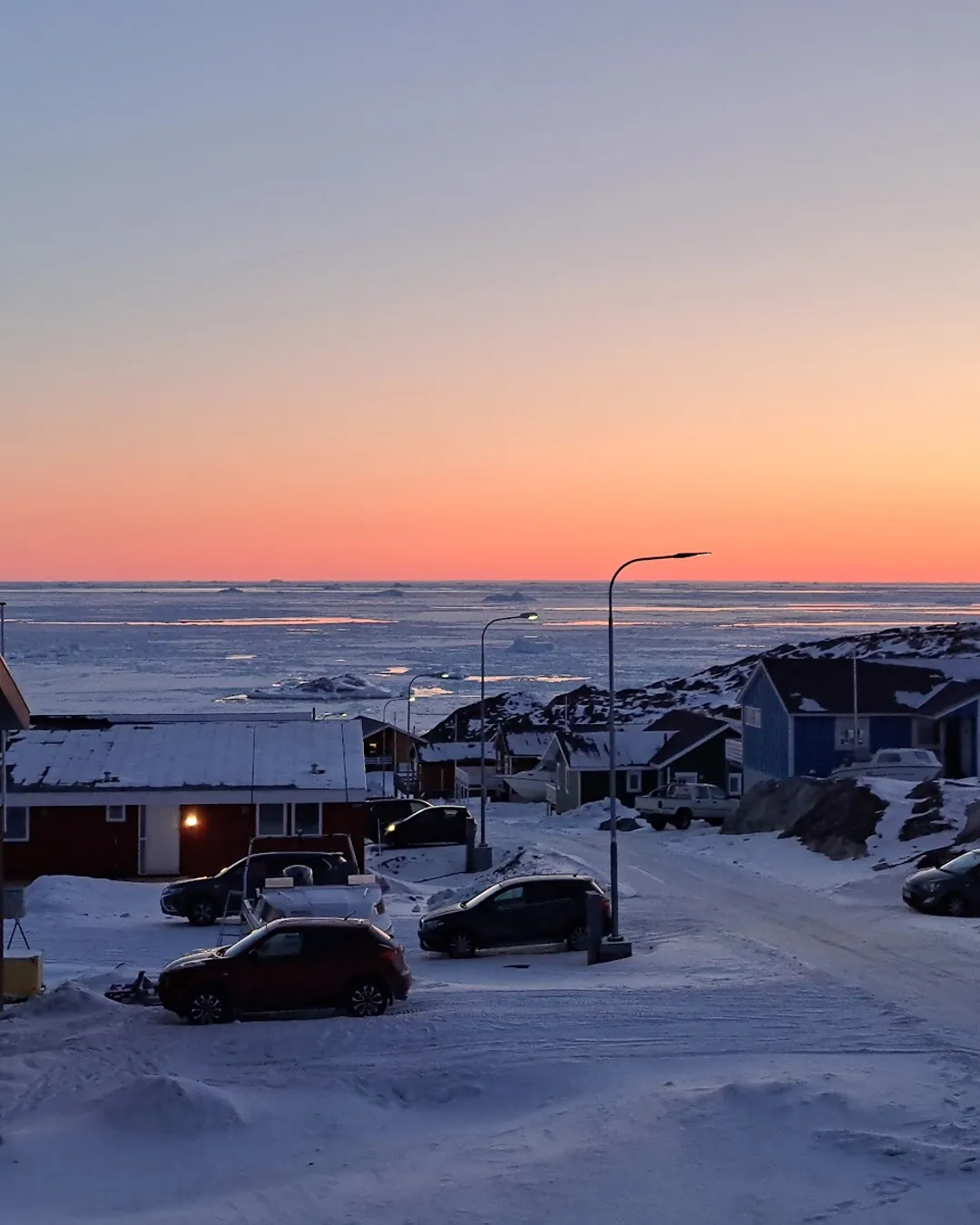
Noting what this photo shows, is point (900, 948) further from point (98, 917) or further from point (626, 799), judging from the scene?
point (626, 799)

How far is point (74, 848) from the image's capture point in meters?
40.1

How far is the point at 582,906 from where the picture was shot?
2838cm

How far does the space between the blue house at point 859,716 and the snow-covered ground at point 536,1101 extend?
29593 mm

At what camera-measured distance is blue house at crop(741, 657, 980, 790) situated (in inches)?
2158

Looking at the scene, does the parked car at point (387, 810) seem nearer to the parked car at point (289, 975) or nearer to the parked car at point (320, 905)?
the parked car at point (320, 905)

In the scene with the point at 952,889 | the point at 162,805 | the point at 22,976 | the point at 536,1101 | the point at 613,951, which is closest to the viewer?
the point at 536,1101

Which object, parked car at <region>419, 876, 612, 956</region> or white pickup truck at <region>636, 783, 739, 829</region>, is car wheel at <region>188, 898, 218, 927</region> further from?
white pickup truck at <region>636, 783, 739, 829</region>

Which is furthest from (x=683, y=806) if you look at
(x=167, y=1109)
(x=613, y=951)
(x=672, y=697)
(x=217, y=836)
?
(x=672, y=697)

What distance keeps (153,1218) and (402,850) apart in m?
37.9

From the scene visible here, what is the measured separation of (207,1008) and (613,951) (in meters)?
9.25

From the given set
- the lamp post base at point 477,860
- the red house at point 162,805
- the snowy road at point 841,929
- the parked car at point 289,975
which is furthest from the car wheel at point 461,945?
the lamp post base at point 477,860

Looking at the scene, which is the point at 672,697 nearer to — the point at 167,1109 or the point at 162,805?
the point at 162,805

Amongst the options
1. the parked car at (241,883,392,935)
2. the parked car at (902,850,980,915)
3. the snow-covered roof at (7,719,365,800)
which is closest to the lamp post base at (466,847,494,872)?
the snow-covered roof at (7,719,365,800)

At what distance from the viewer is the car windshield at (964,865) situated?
29.2 m
